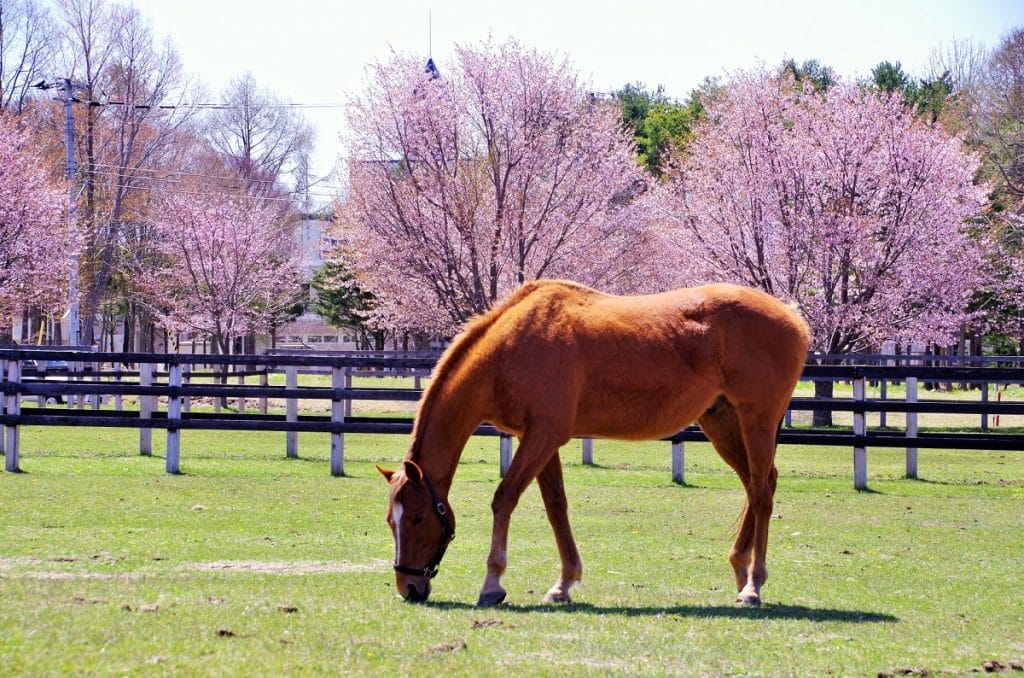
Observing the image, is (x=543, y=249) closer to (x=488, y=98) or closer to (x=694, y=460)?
(x=488, y=98)

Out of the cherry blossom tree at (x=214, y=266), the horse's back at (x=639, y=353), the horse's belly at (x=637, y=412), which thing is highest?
the cherry blossom tree at (x=214, y=266)

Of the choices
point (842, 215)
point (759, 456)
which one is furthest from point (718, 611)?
point (842, 215)

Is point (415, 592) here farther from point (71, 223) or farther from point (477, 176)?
point (71, 223)

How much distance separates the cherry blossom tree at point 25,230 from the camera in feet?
101

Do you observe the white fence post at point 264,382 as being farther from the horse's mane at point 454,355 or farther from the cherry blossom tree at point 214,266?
the cherry blossom tree at point 214,266

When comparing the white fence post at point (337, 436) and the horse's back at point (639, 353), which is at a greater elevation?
the horse's back at point (639, 353)

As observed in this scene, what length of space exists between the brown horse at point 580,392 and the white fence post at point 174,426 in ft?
26.7

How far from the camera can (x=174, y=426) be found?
14.6 meters

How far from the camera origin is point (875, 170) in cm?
2702

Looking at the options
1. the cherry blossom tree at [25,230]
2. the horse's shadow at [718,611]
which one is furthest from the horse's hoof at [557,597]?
the cherry blossom tree at [25,230]

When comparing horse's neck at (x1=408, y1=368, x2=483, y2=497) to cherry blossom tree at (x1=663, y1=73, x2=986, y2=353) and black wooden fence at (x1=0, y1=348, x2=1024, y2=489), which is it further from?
cherry blossom tree at (x1=663, y1=73, x2=986, y2=353)

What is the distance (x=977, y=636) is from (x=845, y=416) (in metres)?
27.3

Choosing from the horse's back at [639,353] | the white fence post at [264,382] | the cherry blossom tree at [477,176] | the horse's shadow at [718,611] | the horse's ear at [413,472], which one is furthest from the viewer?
the cherry blossom tree at [477,176]

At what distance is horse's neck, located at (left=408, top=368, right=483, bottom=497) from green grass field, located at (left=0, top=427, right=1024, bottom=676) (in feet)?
2.64
